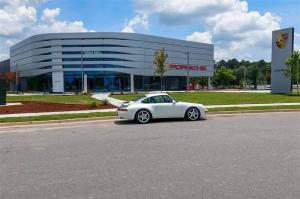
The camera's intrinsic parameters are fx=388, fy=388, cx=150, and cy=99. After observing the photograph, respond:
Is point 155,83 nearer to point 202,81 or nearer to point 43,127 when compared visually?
point 202,81

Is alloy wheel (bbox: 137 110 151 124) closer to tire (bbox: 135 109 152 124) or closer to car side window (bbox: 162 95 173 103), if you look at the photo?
tire (bbox: 135 109 152 124)

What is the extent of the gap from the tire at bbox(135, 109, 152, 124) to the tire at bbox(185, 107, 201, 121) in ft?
5.22

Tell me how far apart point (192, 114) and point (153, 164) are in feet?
28.2

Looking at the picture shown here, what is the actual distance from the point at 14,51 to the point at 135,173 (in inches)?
4053

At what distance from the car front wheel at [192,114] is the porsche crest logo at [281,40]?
101ft

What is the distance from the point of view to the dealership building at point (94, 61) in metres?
79.0

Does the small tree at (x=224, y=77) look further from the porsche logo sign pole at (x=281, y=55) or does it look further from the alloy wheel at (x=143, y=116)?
the alloy wheel at (x=143, y=116)

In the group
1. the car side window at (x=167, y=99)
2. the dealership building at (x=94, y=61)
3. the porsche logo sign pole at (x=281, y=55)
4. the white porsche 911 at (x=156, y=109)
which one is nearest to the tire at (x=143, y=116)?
the white porsche 911 at (x=156, y=109)

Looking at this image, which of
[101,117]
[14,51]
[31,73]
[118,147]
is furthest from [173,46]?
[118,147]

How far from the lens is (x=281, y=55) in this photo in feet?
143

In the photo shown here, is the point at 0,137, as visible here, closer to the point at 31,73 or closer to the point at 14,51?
the point at 31,73

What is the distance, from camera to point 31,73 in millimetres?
87688

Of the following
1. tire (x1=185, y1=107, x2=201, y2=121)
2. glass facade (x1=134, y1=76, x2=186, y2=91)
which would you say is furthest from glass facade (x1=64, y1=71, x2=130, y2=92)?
tire (x1=185, y1=107, x2=201, y2=121)

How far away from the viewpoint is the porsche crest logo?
141ft
